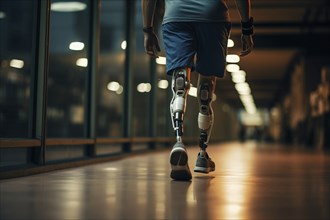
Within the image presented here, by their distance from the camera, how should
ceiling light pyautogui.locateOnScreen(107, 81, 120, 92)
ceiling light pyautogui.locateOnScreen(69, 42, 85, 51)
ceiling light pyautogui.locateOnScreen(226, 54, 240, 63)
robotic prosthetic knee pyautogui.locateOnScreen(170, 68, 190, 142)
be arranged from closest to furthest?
1. robotic prosthetic knee pyautogui.locateOnScreen(170, 68, 190, 142)
2. ceiling light pyautogui.locateOnScreen(69, 42, 85, 51)
3. ceiling light pyautogui.locateOnScreen(107, 81, 120, 92)
4. ceiling light pyautogui.locateOnScreen(226, 54, 240, 63)

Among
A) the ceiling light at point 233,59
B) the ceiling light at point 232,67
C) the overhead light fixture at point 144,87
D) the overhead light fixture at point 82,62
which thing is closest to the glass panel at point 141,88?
the overhead light fixture at point 144,87

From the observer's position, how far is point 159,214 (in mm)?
1598

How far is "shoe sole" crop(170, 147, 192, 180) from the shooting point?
8.95 ft

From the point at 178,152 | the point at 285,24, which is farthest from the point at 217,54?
the point at 285,24

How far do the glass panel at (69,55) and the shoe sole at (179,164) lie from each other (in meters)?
1.76

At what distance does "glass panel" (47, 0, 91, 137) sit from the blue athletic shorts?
4.42 feet

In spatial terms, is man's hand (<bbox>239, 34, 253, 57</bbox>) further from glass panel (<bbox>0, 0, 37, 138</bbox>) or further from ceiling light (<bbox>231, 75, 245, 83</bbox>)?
ceiling light (<bbox>231, 75, 245, 83</bbox>)

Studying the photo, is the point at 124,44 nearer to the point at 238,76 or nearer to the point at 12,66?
the point at 12,66

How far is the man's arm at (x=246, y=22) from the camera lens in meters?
3.19

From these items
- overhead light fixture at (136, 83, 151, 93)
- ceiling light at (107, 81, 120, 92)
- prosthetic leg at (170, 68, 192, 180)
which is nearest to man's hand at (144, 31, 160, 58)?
prosthetic leg at (170, 68, 192, 180)

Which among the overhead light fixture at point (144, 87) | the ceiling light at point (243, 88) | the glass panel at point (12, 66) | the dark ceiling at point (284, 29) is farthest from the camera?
the ceiling light at point (243, 88)

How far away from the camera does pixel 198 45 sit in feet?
10.4

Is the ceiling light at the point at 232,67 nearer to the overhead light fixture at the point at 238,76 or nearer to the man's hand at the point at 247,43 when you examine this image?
the overhead light fixture at the point at 238,76

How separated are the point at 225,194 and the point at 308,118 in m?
14.7
